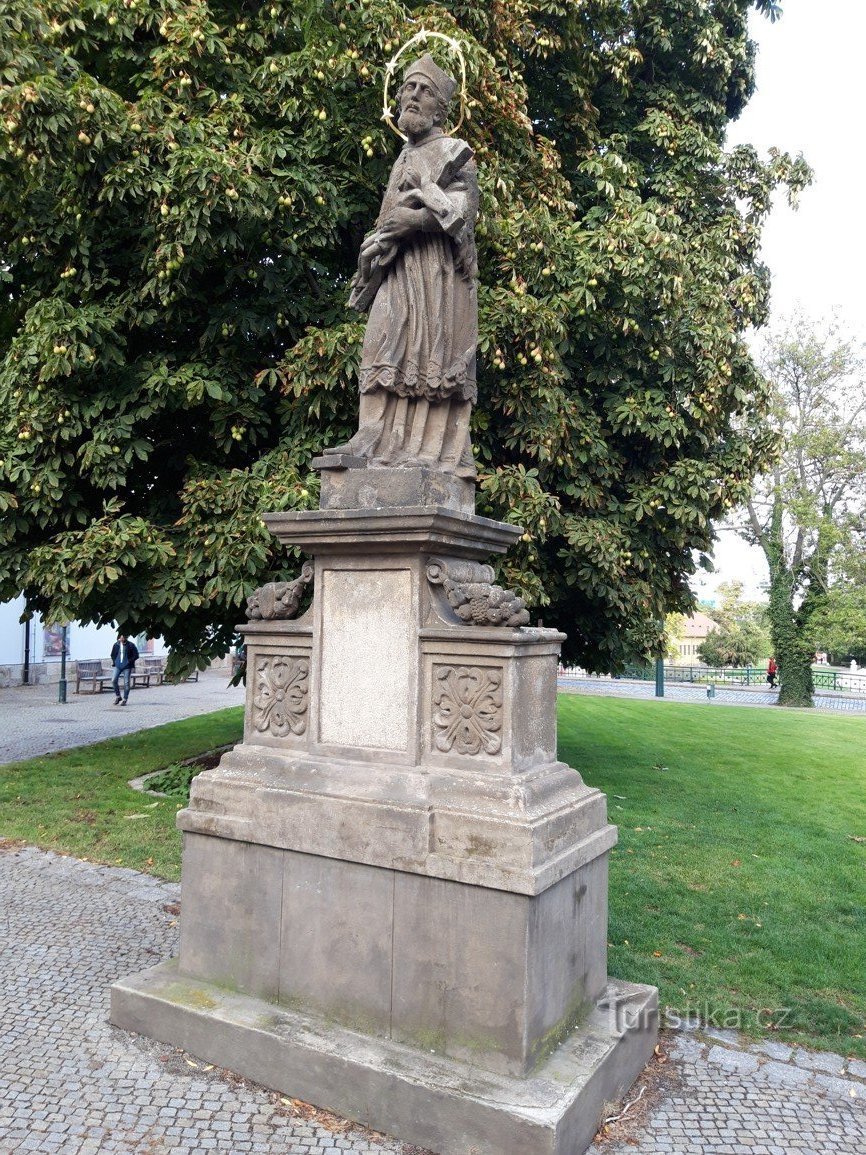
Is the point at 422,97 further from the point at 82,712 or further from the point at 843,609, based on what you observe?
the point at 843,609

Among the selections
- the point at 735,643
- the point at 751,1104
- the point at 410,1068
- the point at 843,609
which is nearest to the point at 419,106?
the point at 410,1068

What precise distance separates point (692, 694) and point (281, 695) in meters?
29.9

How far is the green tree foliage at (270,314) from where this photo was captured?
8.12 m

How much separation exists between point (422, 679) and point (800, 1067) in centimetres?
273

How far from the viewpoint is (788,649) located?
27.7 meters

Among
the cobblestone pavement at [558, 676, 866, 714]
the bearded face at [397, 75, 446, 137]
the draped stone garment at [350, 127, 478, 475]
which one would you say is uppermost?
the bearded face at [397, 75, 446, 137]

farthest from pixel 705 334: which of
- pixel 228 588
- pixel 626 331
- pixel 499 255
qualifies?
pixel 228 588

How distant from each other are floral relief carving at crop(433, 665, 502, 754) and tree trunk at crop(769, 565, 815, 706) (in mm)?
25856

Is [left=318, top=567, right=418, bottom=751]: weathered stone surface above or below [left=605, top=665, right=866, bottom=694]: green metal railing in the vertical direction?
above

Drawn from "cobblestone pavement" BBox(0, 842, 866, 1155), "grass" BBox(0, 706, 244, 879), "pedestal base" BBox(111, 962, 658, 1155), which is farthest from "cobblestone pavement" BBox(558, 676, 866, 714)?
"pedestal base" BBox(111, 962, 658, 1155)

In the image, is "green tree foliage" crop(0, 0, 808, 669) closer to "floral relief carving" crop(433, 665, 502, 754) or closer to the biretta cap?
the biretta cap

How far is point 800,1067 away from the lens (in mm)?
4441

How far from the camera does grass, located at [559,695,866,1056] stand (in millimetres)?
5230

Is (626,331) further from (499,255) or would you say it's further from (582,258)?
(499,255)
